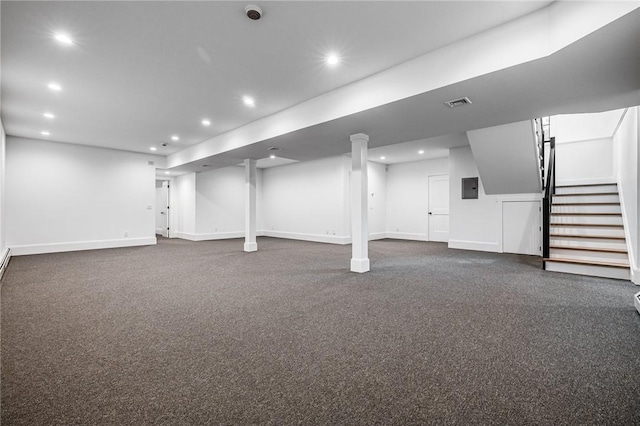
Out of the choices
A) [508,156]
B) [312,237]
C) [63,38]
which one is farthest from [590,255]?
[63,38]

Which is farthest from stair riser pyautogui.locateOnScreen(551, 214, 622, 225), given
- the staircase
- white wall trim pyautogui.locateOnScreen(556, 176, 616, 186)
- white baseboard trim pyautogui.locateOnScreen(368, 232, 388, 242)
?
white baseboard trim pyautogui.locateOnScreen(368, 232, 388, 242)

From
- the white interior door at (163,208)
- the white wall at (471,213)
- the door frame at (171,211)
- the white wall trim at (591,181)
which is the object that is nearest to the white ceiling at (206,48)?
the white wall at (471,213)

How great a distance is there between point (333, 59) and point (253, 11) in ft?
3.95

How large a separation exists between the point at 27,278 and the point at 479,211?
1003 cm

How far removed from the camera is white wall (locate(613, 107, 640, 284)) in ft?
14.1

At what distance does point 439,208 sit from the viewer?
32.4 feet

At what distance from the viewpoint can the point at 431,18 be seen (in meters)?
2.79

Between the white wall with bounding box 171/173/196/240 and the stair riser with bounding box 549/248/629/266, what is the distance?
10.6 m

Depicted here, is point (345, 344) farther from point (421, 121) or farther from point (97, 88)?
point (97, 88)

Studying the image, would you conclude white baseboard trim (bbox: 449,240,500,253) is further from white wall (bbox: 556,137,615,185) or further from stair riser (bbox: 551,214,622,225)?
white wall (bbox: 556,137,615,185)

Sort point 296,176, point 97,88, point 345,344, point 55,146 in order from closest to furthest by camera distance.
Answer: point 345,344, point 97,88, point 55,146, point 296,176

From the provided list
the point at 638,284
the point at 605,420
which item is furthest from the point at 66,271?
the point at 638,284

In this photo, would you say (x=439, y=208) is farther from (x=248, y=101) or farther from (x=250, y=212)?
(x=248, y=101)

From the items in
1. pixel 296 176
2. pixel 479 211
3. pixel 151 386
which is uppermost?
pixel 296 176
